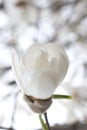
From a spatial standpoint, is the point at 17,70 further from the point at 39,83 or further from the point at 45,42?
A: the point at 45,42

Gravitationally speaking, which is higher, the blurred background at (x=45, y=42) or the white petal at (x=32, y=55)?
the white petal at (x=32, y=55)

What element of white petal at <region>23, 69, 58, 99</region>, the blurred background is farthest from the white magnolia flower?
the blurred background

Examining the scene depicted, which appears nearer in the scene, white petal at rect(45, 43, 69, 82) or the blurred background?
white petal at rect(45, 43, 69, 82)

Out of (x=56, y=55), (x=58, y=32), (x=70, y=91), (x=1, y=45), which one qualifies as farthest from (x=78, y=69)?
(x=56, y=55)

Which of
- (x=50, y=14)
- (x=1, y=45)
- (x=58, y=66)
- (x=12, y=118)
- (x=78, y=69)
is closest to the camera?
(x=58, y=66)

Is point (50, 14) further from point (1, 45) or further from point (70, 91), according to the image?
point (70, 91)

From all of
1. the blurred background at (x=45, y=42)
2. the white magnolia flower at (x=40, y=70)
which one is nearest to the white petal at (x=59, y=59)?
the white magnolia flower at (x=40, y=70)

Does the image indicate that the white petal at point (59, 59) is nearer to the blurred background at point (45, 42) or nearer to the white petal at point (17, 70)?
the white petal at point (17, 70)

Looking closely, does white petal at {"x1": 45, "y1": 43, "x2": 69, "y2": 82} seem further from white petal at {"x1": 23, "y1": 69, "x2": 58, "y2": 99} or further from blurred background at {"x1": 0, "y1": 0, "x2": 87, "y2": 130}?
blurred background at {"x1": 0, "y1": 0, "x2": 87, "y2": 130}
